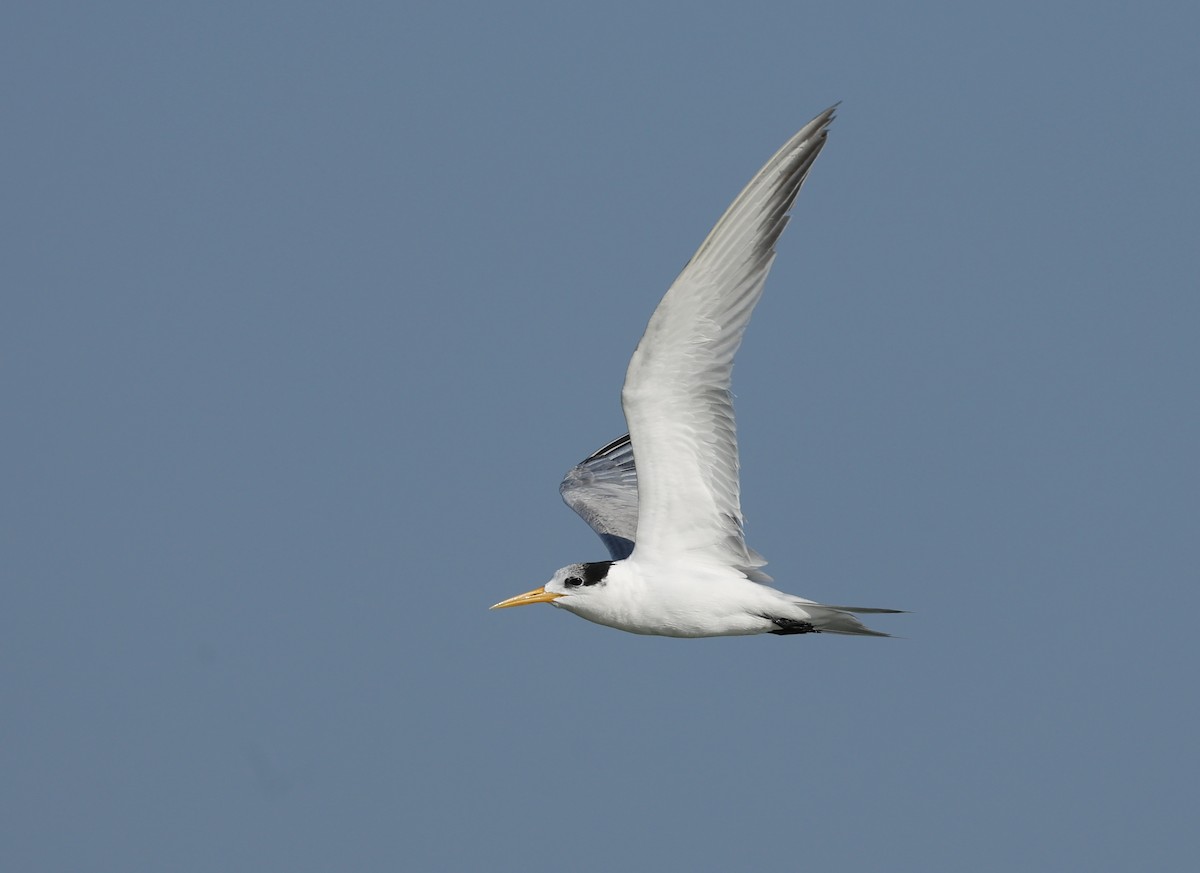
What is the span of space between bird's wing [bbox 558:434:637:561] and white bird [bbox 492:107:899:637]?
2.34 m

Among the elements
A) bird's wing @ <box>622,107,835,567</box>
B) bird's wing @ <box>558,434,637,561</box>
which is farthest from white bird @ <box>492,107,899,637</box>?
bird's wing @ <box>558,434,637,561</box>

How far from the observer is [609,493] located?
18.4m

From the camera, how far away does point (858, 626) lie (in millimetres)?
13617

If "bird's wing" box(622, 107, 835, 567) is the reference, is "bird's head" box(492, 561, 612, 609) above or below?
below

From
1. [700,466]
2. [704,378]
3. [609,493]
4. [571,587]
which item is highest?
[704,378]

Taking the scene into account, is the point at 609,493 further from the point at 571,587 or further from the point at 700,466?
the point at 700,466

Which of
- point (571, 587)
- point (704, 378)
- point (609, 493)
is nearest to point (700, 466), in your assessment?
point (704, 378)

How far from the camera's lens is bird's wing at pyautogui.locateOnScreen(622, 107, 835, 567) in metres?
12.7

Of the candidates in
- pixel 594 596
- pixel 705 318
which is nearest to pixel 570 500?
pixel 594 596

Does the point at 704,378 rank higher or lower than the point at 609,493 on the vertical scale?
higher

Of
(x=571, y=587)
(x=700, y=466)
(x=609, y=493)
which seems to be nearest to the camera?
(x=700, y=466)

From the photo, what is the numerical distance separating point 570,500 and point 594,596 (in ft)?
14.2

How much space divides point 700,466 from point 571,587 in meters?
1.49

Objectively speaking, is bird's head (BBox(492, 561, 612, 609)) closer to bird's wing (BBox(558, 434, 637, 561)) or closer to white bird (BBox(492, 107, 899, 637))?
white bird (BBox(492, 107, 899, 637))
